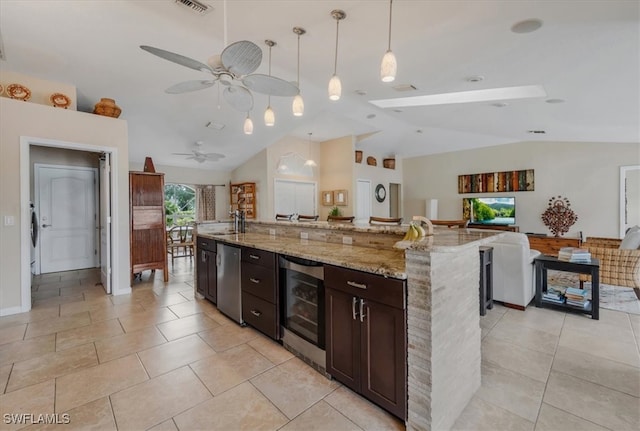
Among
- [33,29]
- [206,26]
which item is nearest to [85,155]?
[33,29]

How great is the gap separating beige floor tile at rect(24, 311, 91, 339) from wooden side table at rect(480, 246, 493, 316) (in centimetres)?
426

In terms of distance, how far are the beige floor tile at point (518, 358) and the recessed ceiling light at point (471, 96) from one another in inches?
126

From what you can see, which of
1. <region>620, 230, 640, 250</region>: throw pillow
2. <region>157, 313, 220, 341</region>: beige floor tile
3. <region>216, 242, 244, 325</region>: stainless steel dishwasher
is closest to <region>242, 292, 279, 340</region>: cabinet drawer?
<region>216, 242, 244, 325</region>: stainless steel dishwasher

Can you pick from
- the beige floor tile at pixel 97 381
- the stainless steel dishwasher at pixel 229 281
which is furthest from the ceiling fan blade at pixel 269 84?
the beige floor tile at pixel 97 381

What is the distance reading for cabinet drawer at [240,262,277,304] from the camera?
2531 mm

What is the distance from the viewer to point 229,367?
2.23 m

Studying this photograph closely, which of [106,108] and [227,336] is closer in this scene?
[227,336]

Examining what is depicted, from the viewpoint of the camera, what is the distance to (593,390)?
192cm

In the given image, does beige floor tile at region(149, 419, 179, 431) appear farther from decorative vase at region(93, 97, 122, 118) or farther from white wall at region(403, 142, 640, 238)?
white wall at region(403, 142, 640, 238)

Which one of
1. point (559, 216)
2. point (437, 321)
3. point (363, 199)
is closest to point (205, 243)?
point (437, 321)

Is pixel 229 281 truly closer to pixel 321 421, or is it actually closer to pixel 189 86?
pixel 321 421

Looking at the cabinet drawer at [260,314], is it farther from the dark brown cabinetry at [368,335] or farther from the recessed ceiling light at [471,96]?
the recessed ceiling light at [471,96]

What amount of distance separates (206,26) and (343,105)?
3.11 m

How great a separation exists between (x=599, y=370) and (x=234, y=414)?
2.67 meters
